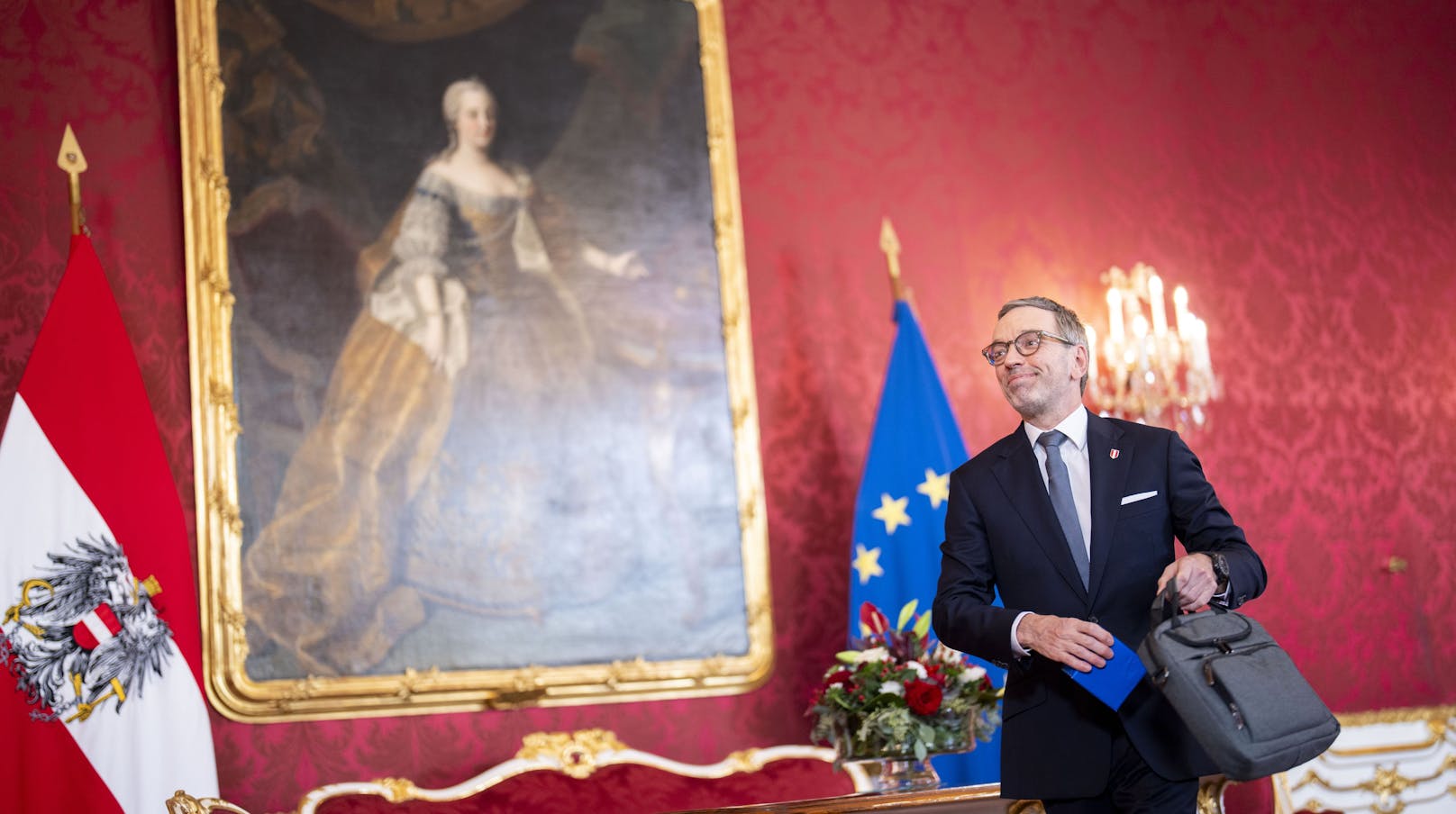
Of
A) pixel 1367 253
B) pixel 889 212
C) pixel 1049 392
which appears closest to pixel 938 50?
pixel 889 212

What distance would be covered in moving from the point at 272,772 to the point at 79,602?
847mm

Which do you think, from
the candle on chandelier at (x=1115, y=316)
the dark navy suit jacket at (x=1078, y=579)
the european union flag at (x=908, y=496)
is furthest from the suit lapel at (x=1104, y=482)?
the candle on chandelier at (x=1115, y=316)

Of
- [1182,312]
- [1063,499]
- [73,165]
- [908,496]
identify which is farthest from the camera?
[1182,312]

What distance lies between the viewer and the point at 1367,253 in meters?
5.92

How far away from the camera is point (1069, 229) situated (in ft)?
18.3

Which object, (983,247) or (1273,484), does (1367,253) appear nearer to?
Result: (1273,484)

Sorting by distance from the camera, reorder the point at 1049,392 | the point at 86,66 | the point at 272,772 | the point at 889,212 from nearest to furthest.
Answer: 1. the point at 1049,392
2. the point at 272,772
3. the point at 86,66
4. the point at 889,212

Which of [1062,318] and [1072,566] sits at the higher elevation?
[1062,318]

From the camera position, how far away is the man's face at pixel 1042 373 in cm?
282

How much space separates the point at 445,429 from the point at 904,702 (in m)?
1.85

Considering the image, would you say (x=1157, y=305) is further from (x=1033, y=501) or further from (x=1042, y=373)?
(x=1033, y=501)

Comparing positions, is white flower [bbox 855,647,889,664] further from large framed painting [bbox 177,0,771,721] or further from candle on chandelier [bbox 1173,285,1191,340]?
candle on chandelier [bbox 1173,285,1191,340]

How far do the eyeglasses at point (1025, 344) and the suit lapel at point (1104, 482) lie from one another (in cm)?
19

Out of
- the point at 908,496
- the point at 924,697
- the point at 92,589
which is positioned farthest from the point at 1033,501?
the point at 92,589
